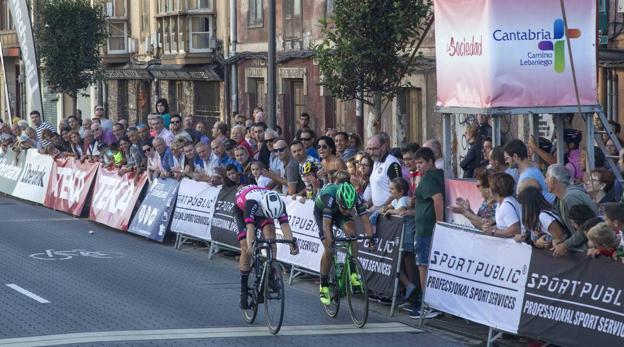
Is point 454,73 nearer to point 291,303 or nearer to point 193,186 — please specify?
point 291,303

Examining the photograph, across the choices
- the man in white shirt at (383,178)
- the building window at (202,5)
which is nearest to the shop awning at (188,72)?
the building window at (202,5)

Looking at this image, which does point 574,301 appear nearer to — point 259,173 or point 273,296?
point 273,296

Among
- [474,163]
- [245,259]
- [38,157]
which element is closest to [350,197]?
[245,259]

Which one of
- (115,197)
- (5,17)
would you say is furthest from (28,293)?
(5,17)

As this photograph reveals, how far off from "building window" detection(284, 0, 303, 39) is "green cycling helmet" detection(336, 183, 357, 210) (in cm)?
1833

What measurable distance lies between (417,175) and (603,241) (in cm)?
469

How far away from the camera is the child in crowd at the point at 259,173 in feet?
54.9

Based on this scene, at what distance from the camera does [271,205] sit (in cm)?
1329

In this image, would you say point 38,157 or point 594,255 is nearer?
point 594,255

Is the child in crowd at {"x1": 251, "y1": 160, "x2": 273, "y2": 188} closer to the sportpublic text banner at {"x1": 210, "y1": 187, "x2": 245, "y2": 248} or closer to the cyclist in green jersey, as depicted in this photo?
the sportpublic text banner at {"x1": 210, "y1": 187, "x2": 245, "y2": 248}

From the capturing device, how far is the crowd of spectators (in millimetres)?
11703

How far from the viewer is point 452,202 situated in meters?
14.9

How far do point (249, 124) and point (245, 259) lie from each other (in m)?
9.78

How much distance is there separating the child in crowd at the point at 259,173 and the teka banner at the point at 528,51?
301 cm
